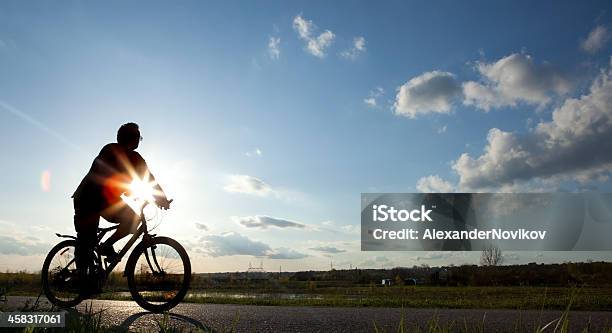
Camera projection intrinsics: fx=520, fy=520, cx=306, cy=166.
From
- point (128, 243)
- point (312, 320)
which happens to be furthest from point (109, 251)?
point (312, 320)

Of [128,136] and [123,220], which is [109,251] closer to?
[123,220]

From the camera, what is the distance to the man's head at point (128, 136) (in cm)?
725

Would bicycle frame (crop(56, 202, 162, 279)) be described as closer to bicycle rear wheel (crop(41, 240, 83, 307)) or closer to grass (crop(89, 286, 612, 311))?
bicycle rear wheel (crop(41, 240, 83, 307))

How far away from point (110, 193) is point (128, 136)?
0.83m

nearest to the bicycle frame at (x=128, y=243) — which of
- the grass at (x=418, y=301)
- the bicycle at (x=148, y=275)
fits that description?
the bicycle at (x=148, y=275)

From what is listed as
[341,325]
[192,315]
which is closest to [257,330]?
[341,325]

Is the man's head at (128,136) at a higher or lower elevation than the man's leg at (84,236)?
higher

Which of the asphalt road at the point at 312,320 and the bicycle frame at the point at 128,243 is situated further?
the bicycle frame at the point at 128,243

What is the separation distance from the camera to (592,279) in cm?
6131

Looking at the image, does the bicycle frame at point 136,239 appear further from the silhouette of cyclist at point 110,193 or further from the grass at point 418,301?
the grass at point 418,301

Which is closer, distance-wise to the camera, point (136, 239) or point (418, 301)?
point (136, 239)

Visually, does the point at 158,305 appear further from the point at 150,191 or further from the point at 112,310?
the point at 150,191

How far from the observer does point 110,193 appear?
7.14 m

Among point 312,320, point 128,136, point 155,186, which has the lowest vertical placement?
point 312,320
